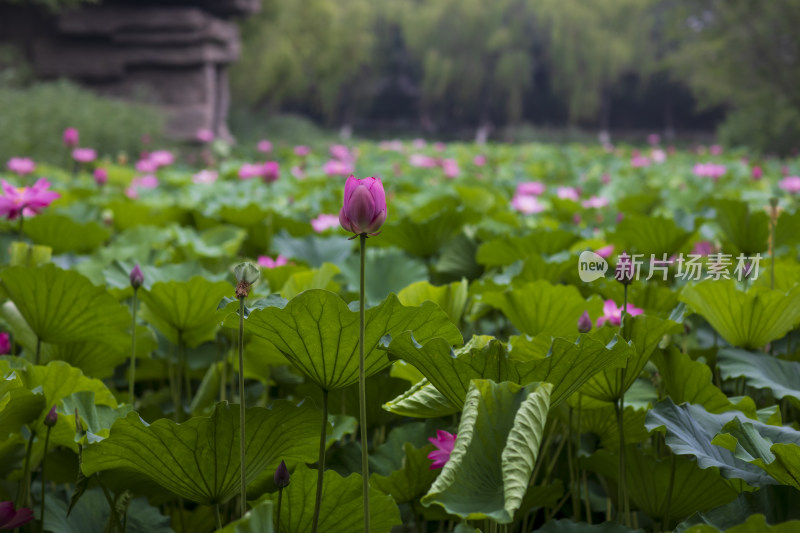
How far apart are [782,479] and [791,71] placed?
13054 millimetres

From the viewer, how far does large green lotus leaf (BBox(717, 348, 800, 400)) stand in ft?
3.09

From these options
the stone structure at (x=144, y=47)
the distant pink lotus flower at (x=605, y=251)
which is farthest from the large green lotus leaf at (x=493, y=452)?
the stone structure at (x=144, y=47)

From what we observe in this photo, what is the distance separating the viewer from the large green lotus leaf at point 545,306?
102 cm

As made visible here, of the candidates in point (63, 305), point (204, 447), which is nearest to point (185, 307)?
point (63, 305)

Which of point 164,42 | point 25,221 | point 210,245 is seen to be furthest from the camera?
point 164,42

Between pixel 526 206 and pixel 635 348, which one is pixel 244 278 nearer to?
pixel 635 348

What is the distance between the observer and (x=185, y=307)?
1.09 meters

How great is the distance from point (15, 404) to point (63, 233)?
1111mm

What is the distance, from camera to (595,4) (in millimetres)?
26359

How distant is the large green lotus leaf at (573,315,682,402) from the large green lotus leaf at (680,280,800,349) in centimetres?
23

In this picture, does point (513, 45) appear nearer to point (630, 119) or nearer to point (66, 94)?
point (630, 119)

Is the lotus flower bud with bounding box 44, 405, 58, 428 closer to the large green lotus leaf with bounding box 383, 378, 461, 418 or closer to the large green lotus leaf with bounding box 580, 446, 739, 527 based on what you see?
the large green lotus leaf with bounding box 383, 378, 461, 418

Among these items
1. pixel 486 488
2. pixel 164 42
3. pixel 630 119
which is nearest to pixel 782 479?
pixel 486 488

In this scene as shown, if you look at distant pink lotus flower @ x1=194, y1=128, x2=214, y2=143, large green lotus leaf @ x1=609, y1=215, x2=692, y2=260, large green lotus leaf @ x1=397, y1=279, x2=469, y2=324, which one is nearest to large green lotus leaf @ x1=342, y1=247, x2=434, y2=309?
large green lotus leaf @ x1=397, y1=279, x2=469, y2=324
